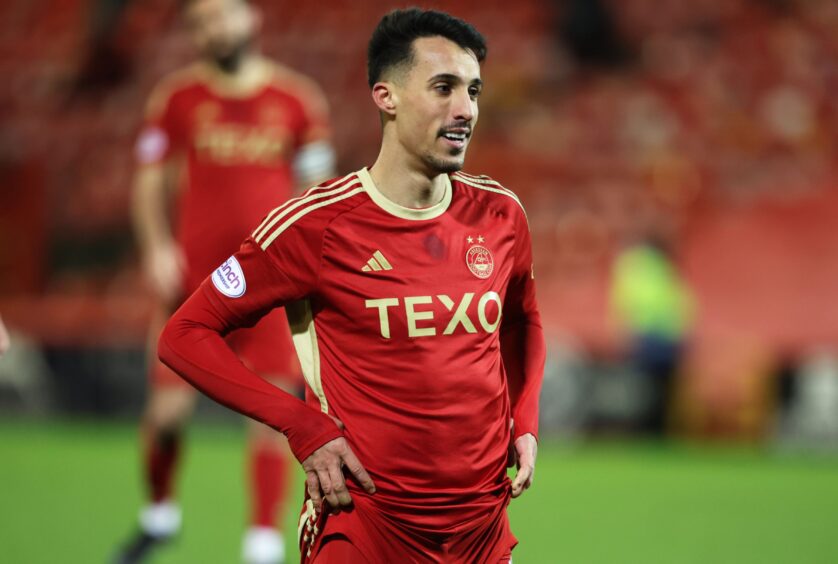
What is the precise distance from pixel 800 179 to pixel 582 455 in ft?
15.9

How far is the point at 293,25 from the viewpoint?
15.9 m

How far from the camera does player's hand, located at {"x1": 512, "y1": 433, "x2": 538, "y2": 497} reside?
2.96 meters

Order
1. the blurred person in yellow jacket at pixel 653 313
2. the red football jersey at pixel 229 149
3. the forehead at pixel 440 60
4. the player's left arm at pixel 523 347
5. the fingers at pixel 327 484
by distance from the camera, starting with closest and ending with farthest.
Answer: the fingers at pixel 327 484, the forehead at pixel 440 60, the player's left arm at pixel 523 347, the red football jersey at pixel 229 149, the blurred person in yellow jacket at pixel 653 313

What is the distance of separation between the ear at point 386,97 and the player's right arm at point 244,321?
360 mm

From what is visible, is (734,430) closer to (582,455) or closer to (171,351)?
(582,455)

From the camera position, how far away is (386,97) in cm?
304

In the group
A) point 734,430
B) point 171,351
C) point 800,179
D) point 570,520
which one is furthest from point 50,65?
point 171,351

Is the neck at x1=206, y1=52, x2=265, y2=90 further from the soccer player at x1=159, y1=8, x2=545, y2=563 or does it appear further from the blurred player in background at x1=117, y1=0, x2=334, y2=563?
the soccer player at x1=159, y1=8, x2=545, y2=563

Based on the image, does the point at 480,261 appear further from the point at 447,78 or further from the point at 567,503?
the point at 567,503

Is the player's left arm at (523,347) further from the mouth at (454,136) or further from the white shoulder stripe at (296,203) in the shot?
the white shoulder stripe at (296,203)

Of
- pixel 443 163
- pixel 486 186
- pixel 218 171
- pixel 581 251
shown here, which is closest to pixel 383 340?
pixel 443 163

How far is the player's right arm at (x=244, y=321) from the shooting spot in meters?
2.86

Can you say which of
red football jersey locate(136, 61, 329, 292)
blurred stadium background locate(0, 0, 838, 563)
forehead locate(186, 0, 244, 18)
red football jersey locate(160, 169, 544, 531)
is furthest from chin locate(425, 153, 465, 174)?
blurred stadium background locate(0, 0, 838, 563)

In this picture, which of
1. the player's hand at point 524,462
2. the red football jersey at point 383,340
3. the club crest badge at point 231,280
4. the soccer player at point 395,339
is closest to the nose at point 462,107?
the soccer player at point 395,339
